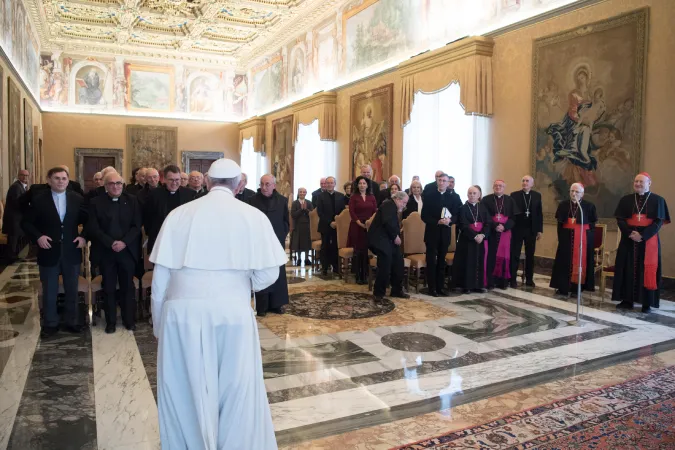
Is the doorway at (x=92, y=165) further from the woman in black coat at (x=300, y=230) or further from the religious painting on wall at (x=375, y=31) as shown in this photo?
the woman in black coat at (x=300, y=230)

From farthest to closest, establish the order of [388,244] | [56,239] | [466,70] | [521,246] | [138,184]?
1. [466,70]
2. [521,246]
3. [138,184]
4. [388,244]
5. [56,239]

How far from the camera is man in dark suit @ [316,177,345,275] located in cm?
1002

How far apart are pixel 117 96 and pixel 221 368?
860 inches

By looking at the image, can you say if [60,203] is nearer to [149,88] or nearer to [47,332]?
[47,332]

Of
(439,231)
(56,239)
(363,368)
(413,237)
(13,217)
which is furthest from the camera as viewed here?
(13,217)

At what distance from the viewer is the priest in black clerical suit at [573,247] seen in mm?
7961

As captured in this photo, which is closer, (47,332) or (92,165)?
(47,332)

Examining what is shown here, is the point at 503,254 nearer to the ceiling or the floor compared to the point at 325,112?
nearer to the floor

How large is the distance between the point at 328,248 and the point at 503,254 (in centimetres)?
311

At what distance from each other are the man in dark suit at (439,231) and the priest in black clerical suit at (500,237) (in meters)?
0.70

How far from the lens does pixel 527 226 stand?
29.0ft

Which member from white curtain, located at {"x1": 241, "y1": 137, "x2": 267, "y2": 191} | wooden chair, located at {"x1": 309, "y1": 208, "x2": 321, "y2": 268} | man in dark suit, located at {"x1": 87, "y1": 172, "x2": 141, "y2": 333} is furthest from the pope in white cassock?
white curtain, located at {"x1": 241, "y1": 137, "x2": 267, "y2": 191}

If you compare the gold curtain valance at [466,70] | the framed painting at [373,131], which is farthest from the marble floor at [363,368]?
the framed painting at [373,131]

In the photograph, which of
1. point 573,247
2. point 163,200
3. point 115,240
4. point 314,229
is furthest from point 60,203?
point 573,247
